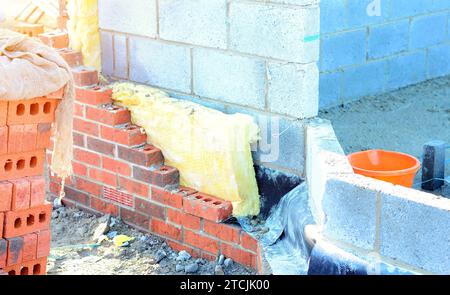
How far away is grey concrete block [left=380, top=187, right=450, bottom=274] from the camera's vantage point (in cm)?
331

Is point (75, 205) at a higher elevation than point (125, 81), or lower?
lower

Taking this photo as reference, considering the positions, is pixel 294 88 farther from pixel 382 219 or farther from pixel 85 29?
pixel 85 29

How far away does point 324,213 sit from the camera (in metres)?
3.75

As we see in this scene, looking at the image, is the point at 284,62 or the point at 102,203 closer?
the point at 284,62

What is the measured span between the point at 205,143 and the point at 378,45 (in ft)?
6.23

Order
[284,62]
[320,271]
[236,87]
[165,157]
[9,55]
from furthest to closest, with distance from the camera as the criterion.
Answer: [165,157] < [236,87] < [284,62] < [9,55] < [320,271]

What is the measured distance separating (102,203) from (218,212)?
1017 millimetres

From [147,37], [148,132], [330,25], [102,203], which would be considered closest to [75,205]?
[102,203]

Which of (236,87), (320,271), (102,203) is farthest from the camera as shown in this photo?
(102,203)

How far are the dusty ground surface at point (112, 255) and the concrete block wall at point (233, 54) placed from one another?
0.69m

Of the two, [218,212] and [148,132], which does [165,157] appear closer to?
[148,132]

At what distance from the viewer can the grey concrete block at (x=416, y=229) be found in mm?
3309

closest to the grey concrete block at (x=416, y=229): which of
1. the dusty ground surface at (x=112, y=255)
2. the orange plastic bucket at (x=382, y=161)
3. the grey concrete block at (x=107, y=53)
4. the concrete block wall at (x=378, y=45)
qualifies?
the orange plastic bucket at (x=382, y=161)

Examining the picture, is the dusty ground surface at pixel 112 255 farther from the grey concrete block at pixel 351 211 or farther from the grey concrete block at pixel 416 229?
the grey concrete block at pixel 416 229
